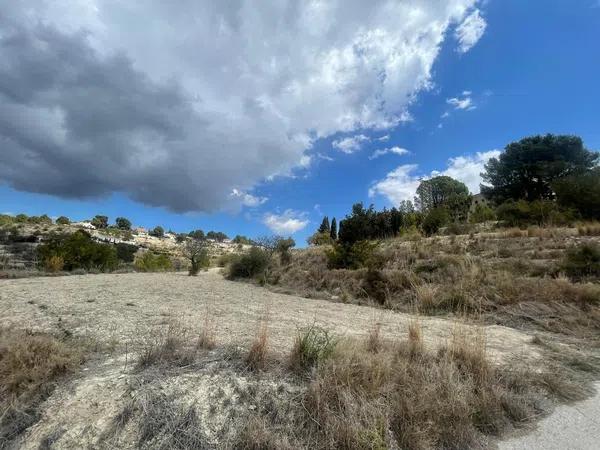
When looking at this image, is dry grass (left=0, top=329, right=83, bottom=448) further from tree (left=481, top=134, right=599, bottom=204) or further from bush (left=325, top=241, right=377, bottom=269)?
tree (left=481, top=134, right=599, bottom=204)

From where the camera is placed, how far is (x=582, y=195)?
18594 mm

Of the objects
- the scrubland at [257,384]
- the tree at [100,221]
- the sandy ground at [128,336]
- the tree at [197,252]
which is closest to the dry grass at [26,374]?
the scrubland at [257,384]

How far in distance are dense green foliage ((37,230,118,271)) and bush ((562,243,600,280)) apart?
20029 mm

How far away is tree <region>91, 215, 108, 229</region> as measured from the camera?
79431 millimetres

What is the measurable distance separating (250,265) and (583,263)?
1462cm

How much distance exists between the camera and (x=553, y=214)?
18016 mm

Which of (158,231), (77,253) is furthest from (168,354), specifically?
(158,231)

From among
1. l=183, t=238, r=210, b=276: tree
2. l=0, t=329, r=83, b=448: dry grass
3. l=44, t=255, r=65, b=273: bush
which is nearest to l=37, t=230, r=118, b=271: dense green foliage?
l=44, t=255, r=65, b=273: bush

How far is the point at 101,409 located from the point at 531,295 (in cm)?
946

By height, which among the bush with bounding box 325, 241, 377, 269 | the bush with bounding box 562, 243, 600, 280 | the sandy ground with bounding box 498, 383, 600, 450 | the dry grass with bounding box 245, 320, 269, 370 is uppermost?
the bush with bounding box 325, 241, 377, 269

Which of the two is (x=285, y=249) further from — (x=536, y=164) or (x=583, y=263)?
(x=536, y=164)

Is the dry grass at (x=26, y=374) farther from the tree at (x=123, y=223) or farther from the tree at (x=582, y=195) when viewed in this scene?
the tree at (x=123, y=223)

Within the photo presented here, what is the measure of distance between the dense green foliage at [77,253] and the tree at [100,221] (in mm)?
65236

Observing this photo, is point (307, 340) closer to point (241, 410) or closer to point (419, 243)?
point (241, 410)
